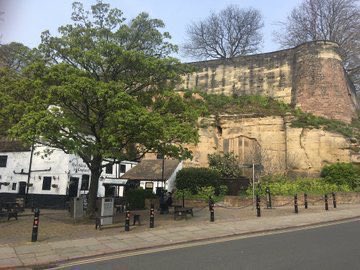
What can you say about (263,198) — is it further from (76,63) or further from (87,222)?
(76,63)

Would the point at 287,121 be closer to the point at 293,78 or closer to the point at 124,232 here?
the point at 293,78

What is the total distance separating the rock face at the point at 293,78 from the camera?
112 ft

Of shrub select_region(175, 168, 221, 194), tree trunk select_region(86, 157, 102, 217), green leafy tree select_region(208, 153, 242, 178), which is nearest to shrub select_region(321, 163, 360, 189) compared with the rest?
green leafy tree select_region(208, 153, 242, 178)

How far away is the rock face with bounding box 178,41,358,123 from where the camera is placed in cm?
3409

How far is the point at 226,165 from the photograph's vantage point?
29797 mm

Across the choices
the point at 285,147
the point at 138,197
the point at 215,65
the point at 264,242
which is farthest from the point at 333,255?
the point at 215,65

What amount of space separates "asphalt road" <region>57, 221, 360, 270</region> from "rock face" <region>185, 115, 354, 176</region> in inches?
756

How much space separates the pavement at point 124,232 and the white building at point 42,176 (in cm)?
1051

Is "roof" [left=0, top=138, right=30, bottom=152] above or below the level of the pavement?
above

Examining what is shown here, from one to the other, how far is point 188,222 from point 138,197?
27.2 ft

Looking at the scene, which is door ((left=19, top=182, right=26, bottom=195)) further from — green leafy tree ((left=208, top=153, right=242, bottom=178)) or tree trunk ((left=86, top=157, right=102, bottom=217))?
tree trunk ((left=86, top=157, right=102, bottom=217))

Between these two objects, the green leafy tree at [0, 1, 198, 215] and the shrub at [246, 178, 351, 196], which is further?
the shrub at [246, 178, 351, 196]

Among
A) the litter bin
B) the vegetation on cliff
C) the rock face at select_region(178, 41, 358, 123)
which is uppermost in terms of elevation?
the rock face at select_region(178, 41, 358, 123)

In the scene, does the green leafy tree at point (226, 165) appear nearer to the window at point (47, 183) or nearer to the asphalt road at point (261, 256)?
the window at point (47, 183)
